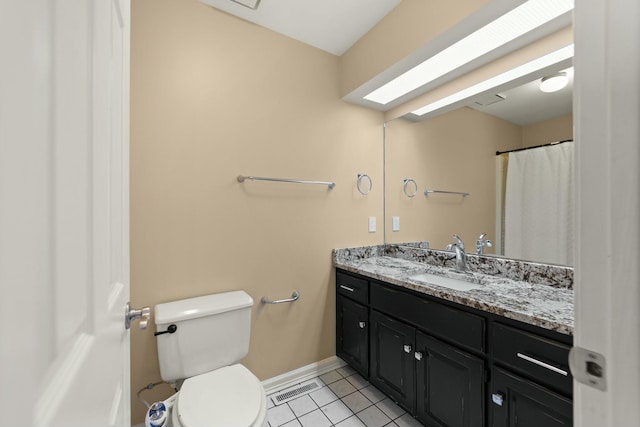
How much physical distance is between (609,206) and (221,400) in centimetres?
144

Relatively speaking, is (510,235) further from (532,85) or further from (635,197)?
(635,197)

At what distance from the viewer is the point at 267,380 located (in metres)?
1.80

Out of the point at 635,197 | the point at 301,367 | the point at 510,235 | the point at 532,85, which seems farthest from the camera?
the point at 301,367

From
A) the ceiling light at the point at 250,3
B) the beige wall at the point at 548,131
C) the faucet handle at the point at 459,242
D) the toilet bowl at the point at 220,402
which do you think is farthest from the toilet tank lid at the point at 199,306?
the beige wall at the point at 548,131

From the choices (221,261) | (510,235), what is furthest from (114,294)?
(510,235)

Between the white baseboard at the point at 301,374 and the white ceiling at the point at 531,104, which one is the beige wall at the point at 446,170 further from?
the white baseboard at the point at 301,374

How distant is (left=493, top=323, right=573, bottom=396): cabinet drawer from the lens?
91 cm

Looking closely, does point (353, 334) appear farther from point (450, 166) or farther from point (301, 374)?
point (450, 166)

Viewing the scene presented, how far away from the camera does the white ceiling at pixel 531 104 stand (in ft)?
4.50

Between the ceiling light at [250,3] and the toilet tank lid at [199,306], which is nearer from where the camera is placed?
the toilet tank lid at [199,306]

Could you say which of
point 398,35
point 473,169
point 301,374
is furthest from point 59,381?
point 473,169

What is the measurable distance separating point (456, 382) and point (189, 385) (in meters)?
1.30

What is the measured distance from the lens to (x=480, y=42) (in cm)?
149

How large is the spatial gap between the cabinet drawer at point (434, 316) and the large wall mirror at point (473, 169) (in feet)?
2.10
